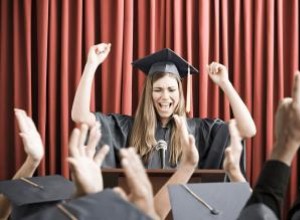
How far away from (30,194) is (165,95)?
120 centimetres

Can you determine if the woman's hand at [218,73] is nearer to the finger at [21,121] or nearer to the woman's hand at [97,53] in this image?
the woman's hand at [97,53]

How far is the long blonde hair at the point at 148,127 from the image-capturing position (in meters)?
2.47

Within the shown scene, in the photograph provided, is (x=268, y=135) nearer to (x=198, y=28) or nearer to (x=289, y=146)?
(x=198, y=28)

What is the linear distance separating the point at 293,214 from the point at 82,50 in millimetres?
2181

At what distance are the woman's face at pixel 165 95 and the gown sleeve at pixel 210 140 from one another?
0.15 m

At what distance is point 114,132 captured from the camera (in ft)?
8.46

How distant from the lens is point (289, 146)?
97 centimetres

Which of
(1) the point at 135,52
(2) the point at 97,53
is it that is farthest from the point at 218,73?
(1) the point at 135,52

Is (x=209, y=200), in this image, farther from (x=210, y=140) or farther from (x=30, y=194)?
(x=210, y=140)

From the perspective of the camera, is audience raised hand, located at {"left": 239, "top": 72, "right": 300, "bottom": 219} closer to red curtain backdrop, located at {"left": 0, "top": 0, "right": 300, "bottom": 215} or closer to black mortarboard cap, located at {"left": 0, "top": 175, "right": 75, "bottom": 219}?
black mortarboard cap, located at {"left": 0, "top": 175, "right": 75, "bottom": 219}

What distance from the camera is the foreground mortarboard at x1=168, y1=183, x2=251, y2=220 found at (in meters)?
1.28

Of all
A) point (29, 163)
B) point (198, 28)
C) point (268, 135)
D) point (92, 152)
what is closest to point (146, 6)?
point (198, 28)

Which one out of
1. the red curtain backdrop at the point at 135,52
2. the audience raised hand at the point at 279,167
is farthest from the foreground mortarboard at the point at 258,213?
the red curtain backdrop at the point at 135,52

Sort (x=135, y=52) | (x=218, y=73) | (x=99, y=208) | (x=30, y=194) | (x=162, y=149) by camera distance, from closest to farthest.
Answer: (x=99, y=208)
(x=30, y=194)
(x=218, y=73)
(x=162, y=149)
(x=135, y=52)
